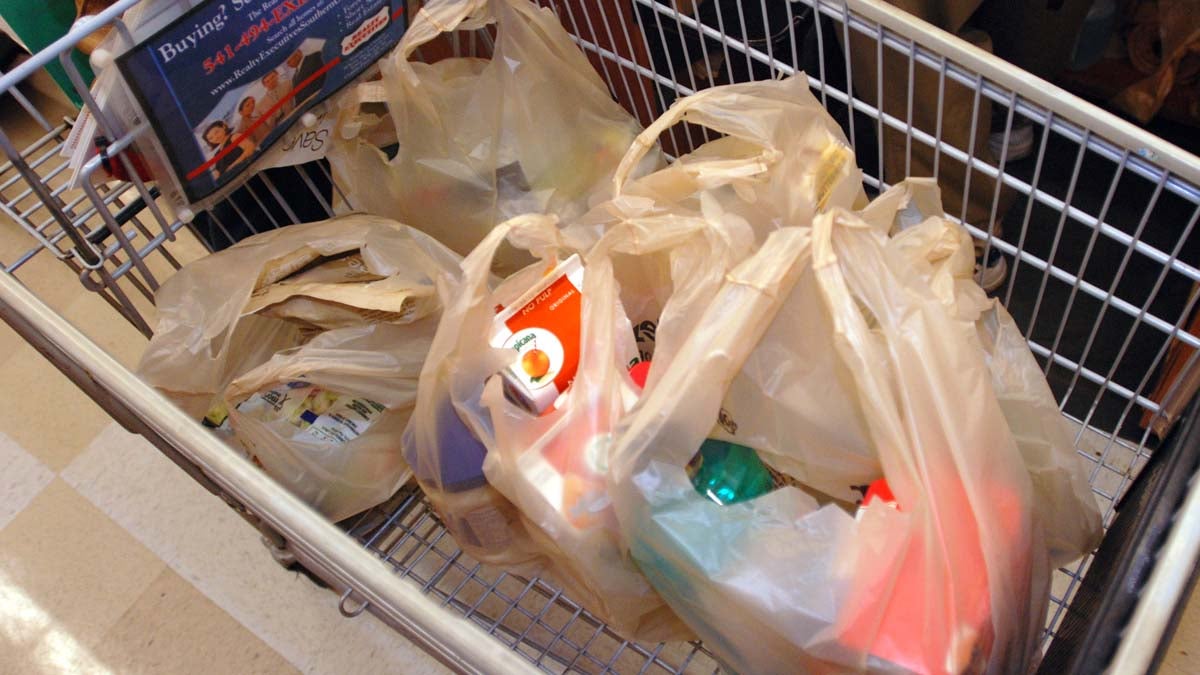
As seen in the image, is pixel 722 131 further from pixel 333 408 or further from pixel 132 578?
pixel 132 578

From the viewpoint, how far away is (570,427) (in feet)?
2.73

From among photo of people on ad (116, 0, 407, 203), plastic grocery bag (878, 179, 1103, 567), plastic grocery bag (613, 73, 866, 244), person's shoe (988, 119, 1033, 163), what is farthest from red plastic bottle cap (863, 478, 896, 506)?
person's shoe (988, 119, 1033, 163)

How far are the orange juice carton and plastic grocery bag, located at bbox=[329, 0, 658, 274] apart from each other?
0.67 feet

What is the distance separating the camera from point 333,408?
979 millimetres

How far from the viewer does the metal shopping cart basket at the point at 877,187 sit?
66 cm

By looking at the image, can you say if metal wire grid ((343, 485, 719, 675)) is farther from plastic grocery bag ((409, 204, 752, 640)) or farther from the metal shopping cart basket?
plastic grocery bag ((409, 204, 752, 640))

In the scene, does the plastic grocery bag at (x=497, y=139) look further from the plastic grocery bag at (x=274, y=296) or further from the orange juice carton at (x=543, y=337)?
the orange juice carton at (x=543, y=337)

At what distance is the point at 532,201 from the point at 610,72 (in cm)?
28

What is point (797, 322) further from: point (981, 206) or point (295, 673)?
point (295, 673)

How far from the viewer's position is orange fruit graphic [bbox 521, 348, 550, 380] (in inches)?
34.7

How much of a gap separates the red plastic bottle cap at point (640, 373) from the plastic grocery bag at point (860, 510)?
9cm

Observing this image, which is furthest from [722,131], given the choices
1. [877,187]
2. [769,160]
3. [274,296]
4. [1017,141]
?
[1017,141]

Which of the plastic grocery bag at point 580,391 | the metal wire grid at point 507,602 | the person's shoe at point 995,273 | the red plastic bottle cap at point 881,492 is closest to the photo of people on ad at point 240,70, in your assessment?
the plastic grocery bag at point 580,391

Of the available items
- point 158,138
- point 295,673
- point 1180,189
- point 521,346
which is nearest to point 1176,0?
point 1180,189
